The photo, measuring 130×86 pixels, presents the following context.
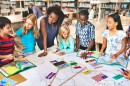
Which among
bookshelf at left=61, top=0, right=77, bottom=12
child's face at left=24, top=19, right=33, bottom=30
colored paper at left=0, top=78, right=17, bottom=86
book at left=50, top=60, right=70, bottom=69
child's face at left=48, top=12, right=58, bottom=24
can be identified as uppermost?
bookshelf at left=61, top=0, right=77, bottom=12

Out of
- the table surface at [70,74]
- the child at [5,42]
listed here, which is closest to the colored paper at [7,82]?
the table surface at [70,74]

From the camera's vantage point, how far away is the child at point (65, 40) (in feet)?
5.97

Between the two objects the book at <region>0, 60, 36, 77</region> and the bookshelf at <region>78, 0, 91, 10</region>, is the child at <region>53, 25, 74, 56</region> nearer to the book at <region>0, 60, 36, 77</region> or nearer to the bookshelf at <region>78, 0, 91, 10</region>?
the book at <region>0, 60, 36, 77</region>

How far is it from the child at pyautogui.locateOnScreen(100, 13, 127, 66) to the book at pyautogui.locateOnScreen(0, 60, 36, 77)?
73 cm

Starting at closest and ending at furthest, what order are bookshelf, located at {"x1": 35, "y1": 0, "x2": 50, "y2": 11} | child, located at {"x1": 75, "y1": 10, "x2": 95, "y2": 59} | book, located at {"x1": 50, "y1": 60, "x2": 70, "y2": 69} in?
book, located at {"x1": 50, "y1": 60, "x2": 70, "y2": 69} → child, located at {"x1": 75, "y1": 10, "x2": 95, "y2": 59} → bookshelf, located at {"x1": 35, "y1": 0, "x2": 50, "y2": 11}

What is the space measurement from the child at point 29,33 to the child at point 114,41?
2.66 feet

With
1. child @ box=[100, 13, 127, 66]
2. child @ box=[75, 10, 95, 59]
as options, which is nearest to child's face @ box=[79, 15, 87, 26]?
child @ box=[75, 10, 95, 59]

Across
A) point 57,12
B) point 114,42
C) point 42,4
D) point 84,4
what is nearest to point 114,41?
point 114,42

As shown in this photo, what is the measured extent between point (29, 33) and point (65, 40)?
16.9 inches

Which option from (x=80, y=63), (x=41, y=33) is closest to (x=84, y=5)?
(x=41, y=33)

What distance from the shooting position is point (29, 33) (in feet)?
6.07

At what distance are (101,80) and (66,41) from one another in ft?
2.54

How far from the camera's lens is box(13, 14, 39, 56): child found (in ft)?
5.89

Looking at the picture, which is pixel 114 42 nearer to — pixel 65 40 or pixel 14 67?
pixel 65 40
